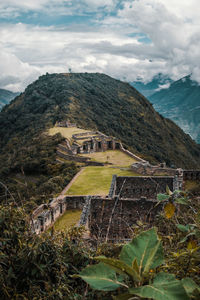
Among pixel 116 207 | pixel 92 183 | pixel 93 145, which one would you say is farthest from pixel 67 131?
pixel 116 207

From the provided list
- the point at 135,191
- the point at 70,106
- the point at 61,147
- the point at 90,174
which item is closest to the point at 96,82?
the point at 70,106

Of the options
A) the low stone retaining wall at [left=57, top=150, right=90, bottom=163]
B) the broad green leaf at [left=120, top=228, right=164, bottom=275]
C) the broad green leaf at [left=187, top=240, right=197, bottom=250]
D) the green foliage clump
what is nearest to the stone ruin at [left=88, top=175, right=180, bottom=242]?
the green foliage clump

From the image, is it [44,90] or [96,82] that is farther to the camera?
[96,82]

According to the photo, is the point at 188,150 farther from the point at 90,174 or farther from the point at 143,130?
the point at 90,174

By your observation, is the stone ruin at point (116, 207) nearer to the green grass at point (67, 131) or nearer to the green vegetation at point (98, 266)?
the green vegetation at point (98, 266)

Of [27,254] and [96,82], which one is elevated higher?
[96,82]

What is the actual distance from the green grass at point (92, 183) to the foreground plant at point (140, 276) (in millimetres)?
16078

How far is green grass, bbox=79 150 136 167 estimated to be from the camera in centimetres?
3428

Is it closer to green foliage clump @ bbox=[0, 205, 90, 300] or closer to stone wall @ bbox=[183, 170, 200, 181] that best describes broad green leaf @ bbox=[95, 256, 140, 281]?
green foliage clump @ bbox=[0, 205, 90, 300]

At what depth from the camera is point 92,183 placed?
22.3 m

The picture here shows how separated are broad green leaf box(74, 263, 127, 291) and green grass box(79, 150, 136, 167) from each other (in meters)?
29.9

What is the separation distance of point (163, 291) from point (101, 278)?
18.8 inches

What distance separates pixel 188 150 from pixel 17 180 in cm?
8843

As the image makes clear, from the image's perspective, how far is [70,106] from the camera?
292 ft
